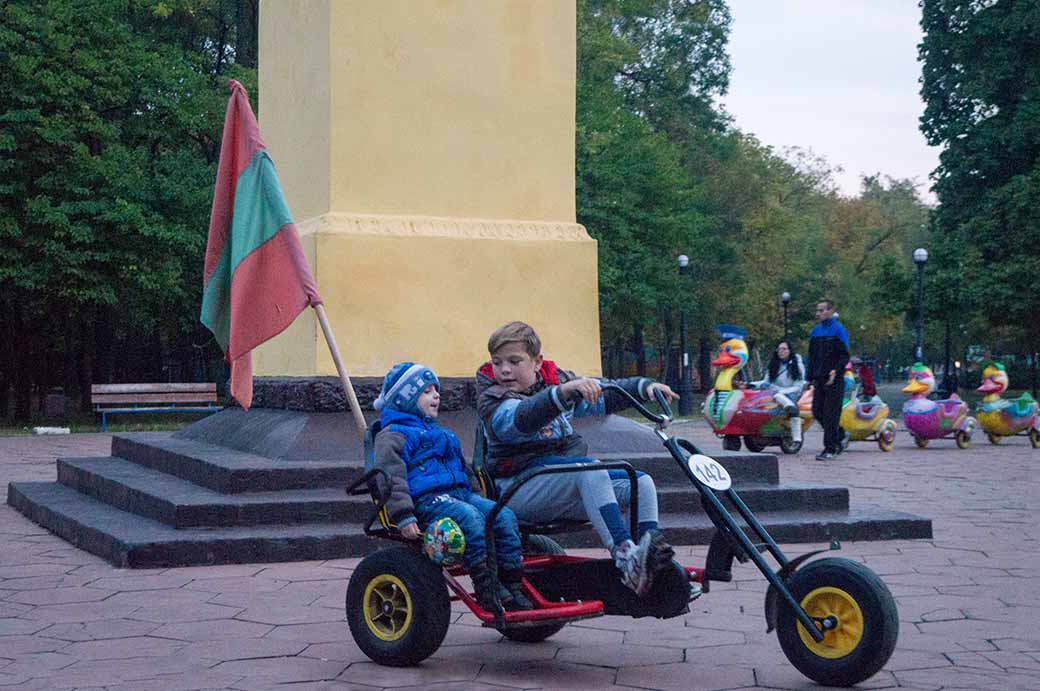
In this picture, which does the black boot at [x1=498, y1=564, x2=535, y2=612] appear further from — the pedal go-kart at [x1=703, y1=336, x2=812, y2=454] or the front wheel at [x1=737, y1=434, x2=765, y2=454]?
the front wheel at [x1=737, y1=434, x2=765, y2=454]

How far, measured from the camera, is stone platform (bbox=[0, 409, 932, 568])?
6.97 m

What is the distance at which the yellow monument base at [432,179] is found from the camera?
873cm

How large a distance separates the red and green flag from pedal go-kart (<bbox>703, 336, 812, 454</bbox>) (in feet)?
30.2

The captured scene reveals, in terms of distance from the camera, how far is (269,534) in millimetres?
6984

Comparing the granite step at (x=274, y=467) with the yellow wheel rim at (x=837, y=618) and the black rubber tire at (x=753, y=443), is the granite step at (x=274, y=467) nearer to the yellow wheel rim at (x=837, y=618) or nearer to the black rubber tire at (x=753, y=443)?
the yellow wheel rim at (x=837, y=618)

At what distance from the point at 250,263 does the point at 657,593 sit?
3184mm

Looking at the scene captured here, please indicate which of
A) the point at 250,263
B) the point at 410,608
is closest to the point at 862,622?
the point at 410,608

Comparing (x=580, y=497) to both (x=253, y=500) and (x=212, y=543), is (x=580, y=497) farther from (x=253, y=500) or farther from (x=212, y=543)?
(x=253, y=500)

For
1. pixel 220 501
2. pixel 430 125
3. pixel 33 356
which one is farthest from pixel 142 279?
pixel 220 501

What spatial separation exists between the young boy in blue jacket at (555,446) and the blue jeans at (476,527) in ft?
0.45

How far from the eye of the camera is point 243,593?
605cm

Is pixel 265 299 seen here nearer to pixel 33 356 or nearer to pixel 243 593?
pixel 243 593

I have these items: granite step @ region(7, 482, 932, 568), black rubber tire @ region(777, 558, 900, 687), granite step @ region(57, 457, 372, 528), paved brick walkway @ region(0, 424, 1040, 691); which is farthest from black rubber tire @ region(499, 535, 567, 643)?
granite step @ region(57, 457, 372, 528)

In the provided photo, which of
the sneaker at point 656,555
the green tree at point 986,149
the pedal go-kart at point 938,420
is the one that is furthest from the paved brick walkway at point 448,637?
the green tree at point 986,149
